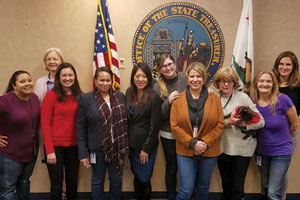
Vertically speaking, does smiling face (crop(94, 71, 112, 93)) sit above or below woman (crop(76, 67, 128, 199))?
above

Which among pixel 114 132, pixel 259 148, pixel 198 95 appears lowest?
pixel 259 148

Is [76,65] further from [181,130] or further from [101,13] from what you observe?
[181,130]

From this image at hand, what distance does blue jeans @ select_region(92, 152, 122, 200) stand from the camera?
6.84ft

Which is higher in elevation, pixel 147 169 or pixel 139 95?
pixel 139 95

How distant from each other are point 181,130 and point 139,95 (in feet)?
1.87

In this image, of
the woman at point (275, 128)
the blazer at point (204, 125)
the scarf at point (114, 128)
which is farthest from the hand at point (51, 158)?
the woman at point (275, 128)

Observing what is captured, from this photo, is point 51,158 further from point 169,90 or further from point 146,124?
point 169,90

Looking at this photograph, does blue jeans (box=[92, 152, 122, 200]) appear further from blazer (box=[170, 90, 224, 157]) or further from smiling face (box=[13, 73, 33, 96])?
smiling face (box=[13, 73, 33, 96])

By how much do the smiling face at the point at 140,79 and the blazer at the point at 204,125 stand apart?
1.23 ft

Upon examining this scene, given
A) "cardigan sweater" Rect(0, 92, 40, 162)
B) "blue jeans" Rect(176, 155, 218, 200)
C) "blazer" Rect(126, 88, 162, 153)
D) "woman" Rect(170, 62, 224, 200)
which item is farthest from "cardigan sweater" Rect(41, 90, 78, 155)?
"blue jeans" Rect(176, 155, 218, 200)

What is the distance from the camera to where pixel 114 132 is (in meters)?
2.06

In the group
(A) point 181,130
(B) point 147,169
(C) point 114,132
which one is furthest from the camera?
(B) point 147,169

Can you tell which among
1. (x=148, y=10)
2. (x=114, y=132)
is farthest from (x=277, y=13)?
(x=114, y=132)

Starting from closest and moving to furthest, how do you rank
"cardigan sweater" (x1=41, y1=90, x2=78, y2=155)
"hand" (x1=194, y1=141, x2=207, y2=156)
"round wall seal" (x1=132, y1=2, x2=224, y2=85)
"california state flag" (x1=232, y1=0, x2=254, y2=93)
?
"hand" (x1=194, y1=141, x2=207, y2=156), "cardigan sweater" (x1=41, y1=90, x2=78, y2=155), "california state flag" (x1=232, y1=0, x2=254, y2=93), "round wall seal" (x1=132, y1=2, x2=224, y2=85)
